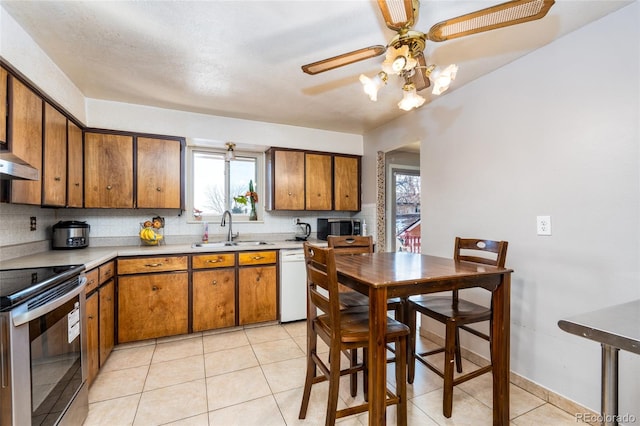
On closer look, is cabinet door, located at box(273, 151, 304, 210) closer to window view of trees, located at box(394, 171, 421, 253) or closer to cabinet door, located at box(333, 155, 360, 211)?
cabinet door, located at box(333, 155, 360, 211)

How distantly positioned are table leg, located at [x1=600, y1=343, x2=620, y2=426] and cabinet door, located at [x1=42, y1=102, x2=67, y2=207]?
3.06 meters

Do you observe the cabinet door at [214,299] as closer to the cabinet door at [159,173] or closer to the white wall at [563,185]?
the cabinet door at [159,173]

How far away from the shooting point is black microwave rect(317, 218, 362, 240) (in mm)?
3695

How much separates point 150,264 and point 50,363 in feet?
4.54

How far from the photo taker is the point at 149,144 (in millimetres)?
2969

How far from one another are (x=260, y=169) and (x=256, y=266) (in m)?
1.37

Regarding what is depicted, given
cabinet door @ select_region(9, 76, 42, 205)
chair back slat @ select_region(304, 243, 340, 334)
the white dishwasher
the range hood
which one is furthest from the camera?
the white dishwasher

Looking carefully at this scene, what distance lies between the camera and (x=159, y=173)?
9.87 ft

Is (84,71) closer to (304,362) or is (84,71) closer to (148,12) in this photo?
(148,12)

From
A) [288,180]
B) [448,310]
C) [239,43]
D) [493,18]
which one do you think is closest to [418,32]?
[493,18]

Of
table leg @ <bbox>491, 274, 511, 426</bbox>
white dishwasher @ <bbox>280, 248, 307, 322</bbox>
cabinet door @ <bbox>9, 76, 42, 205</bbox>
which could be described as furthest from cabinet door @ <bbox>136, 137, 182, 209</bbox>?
→ table leg @ <bbox>491, 274, 511, 426</bbox>

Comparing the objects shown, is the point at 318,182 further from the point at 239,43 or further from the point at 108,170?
the point at 108,170

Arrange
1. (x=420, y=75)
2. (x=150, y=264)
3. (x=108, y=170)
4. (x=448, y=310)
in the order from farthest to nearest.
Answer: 1. (x=108, y=170)
2. (x=150, y=264)
3. (x=448, y=310)
4. (x=420, y=75)

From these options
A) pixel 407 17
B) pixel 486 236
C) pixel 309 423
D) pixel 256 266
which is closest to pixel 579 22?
pixel 407 17
